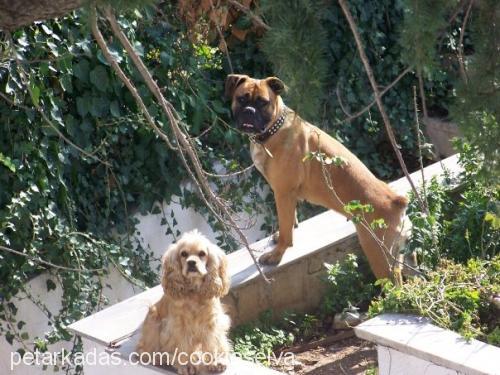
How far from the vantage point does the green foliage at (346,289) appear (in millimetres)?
6109

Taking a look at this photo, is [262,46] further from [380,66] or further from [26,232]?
[380,66]

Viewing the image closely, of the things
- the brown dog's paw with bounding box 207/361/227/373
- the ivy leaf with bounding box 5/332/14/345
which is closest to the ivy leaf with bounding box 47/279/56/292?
the ivy leaf with bounding box 5/332/14/345

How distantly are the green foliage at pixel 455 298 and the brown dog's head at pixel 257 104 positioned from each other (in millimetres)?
1496

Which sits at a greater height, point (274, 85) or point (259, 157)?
point (274, 85)

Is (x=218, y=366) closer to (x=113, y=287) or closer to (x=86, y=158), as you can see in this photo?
(x=86, y=158)

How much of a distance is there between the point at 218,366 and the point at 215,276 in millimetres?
444

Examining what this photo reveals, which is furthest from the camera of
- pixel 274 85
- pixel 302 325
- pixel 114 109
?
pixel 114 109

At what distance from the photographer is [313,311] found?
244 inches

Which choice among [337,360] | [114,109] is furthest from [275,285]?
[114,109]

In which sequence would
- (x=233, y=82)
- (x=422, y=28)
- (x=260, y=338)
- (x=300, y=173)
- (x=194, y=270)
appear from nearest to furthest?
(x=422, y=28) → (x=194, y=270) → (x=260, y=338) → (x=300, y=173) → (x=233, y=82)

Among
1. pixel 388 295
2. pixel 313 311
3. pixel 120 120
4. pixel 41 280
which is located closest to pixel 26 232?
pixel 41 280

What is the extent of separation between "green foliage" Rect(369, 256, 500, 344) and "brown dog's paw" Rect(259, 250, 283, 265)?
33.9 inches

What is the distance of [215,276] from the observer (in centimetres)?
500

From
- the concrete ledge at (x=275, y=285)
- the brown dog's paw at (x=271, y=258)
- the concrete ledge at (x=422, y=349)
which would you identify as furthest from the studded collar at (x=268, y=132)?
the concrete ledge at (x=422, y=349)
